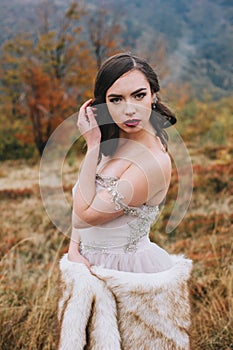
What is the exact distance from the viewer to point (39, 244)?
444cm

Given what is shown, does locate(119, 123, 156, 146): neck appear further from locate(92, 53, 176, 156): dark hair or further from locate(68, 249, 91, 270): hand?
locate(68, 249, 91, 270): hand

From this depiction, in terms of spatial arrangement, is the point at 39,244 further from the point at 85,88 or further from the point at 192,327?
the point at 85,88

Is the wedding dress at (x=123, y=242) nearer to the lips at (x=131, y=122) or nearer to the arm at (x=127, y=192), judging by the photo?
the arm at (x=127, y=192)

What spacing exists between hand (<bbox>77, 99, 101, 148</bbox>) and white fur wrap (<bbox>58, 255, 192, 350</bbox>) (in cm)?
43

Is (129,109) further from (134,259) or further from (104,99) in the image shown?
(134,259)

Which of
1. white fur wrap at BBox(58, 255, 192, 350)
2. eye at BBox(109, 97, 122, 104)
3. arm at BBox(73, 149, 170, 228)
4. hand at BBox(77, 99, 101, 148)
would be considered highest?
eye at BBox(109, 97, 122, 104)

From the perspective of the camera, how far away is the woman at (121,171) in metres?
1.54

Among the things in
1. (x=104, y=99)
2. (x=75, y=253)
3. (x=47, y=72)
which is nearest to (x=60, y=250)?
(x=75, y=253)

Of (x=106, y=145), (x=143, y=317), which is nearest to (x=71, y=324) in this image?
(x=143, y=317)

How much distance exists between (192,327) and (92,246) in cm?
48

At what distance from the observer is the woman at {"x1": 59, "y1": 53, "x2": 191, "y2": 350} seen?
1530 mm

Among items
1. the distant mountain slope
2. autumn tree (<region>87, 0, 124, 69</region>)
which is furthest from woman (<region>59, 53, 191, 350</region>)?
the distant mountain slope

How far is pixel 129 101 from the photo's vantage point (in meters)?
1.57

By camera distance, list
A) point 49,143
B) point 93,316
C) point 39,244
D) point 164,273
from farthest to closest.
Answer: point 39,244
point 49,143
point 164,273
point 93,316
